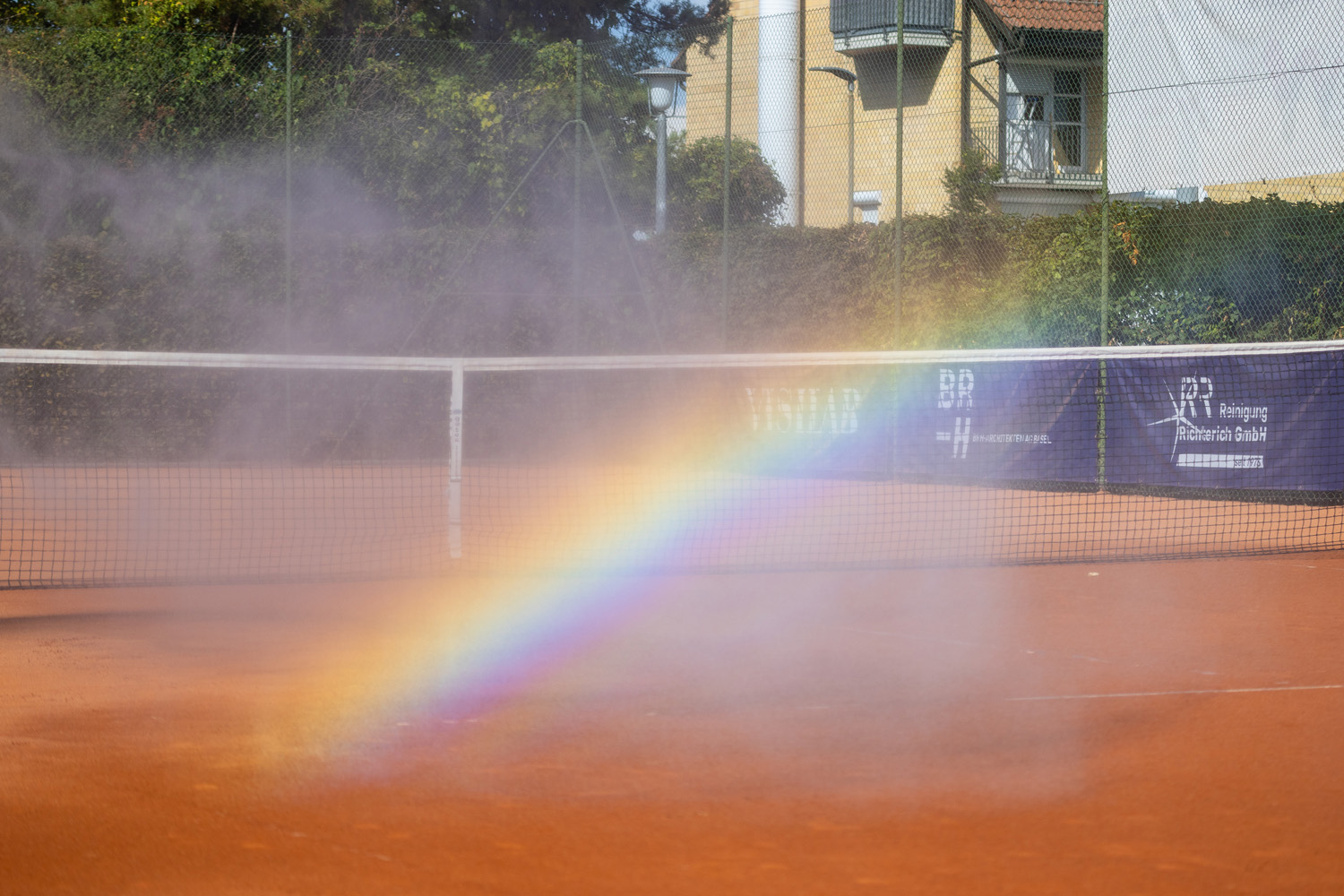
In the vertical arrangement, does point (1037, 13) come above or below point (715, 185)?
above

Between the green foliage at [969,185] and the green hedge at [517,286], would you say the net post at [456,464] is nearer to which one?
the green hedge at [517,286]

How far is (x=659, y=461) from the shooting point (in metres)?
15.1

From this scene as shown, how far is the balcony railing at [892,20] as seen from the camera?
2866cm

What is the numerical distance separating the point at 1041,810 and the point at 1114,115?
34.5 feet

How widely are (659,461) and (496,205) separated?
156 inches

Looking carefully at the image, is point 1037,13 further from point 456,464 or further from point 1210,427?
point 456,464

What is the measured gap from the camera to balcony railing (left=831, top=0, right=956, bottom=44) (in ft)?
94.0

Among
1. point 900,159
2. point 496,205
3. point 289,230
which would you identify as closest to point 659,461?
point 496,205

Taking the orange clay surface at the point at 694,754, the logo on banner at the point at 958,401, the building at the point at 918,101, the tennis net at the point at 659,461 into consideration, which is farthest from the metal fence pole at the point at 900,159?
the orange clay surface at the point at 694,754

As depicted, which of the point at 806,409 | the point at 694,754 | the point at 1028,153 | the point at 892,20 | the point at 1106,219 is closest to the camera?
the point at 694,754

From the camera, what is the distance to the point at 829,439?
1413cm

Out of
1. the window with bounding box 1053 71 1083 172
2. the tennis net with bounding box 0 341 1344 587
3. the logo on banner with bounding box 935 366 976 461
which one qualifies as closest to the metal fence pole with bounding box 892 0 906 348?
the tennis net with bounding box 0 341 1344 587

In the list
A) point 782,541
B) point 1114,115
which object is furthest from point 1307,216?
point 782,541

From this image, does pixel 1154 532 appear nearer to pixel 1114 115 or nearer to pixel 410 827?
pixel 1114 115
